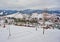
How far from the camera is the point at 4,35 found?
129cm

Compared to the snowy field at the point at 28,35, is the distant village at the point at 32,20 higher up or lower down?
higher up

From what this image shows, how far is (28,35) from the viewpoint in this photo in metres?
1.28

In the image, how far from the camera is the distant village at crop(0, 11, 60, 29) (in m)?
1.28

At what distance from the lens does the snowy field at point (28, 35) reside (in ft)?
4.15

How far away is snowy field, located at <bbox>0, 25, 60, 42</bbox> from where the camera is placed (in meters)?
1.27

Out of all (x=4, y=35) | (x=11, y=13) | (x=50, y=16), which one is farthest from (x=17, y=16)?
(x=50, y=16)

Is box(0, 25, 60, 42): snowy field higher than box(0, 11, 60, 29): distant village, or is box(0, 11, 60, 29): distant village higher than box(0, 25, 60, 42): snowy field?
box(0, 11, 60, 29): distant village

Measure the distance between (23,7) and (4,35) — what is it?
1.57 ft

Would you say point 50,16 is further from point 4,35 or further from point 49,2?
point 4,35

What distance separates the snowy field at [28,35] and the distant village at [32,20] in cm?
6

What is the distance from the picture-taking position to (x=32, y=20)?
51.3 inches

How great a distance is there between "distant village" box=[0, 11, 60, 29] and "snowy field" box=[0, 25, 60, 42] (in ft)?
0.19

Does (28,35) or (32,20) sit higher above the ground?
(32,20)

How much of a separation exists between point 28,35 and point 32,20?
22 cm
